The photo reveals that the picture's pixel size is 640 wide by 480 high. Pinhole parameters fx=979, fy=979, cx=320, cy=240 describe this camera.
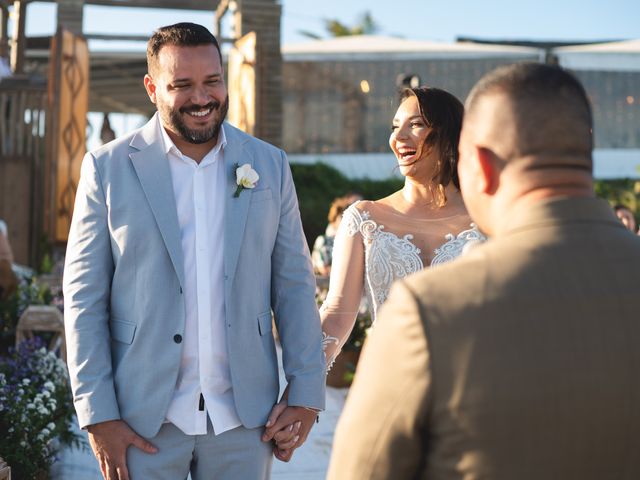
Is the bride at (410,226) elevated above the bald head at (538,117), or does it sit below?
below

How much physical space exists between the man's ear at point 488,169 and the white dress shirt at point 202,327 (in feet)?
5.28

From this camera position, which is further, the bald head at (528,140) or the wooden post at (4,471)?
the wooden post at (4,471)

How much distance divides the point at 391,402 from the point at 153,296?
169cm

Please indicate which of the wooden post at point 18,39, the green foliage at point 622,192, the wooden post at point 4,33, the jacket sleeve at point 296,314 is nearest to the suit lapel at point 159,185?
the jacket sleeve at point 296,314

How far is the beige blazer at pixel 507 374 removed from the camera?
150 centimetres

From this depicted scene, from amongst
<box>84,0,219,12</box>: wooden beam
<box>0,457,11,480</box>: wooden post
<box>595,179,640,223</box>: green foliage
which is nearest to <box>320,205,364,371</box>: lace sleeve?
<box>0,457,11,480</box>: wooden post

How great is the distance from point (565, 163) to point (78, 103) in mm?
12101

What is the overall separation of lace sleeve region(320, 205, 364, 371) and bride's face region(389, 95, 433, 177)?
0.31 m

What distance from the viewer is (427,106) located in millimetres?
4055

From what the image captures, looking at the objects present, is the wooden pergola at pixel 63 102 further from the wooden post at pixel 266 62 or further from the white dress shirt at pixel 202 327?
the white dress shirt at pixel 202 327

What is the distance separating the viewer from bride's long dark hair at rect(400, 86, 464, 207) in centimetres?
406

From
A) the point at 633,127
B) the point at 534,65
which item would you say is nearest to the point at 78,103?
the point at 534,65

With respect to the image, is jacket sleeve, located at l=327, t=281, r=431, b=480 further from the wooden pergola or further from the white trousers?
the wooden pergola

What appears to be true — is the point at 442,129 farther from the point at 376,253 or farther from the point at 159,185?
the point at 159,185
